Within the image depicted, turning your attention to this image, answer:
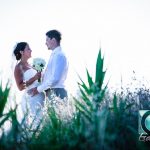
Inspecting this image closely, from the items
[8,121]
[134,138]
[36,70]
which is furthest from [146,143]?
[36,70]

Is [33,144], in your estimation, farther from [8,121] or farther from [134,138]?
[134,138]

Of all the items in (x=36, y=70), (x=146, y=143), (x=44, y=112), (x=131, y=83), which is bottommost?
(x=146, y=143)

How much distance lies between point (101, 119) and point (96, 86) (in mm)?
833

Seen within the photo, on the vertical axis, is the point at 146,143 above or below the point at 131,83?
below

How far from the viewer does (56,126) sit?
3.75 meters

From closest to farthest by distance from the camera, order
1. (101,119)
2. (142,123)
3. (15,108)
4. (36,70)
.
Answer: (101,119) < (15,108) < (142,123) < (36,70)

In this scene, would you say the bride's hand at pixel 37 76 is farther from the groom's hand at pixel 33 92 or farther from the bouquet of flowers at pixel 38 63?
the groom's hand at pixel 33 92

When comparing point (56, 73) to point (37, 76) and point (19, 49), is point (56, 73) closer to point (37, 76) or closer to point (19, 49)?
point (37, 76)

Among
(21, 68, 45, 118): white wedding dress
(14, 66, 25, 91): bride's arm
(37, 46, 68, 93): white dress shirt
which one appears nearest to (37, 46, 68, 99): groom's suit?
(37, 46, 68, 93): white dress shirt

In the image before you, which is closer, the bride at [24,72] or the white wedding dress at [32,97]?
the white wedding dress at [32,97]

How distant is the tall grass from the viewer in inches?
133

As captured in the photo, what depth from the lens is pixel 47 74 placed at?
6.62m

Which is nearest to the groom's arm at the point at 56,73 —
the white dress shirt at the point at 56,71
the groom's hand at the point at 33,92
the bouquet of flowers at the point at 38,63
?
the white dress shirt at the point at 56,71

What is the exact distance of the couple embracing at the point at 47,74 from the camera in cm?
645
